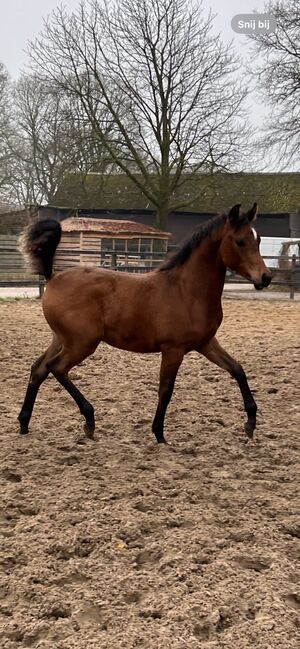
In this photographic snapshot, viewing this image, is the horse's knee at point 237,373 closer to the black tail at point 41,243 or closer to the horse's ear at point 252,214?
the horse's ear at point 252,214

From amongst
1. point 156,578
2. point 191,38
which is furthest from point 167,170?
point 156,578

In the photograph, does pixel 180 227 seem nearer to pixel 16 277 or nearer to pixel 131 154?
pixel 131 154

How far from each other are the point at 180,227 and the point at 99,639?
30.7 m

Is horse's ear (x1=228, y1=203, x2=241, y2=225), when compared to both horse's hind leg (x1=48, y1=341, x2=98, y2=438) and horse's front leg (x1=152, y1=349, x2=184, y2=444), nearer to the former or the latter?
horse's front leg (x1=152, y1=349, x2=184, y2=444)

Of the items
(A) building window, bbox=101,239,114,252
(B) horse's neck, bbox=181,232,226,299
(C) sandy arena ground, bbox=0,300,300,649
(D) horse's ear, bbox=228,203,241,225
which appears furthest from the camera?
(A) building window, bbox=101,239,114,252

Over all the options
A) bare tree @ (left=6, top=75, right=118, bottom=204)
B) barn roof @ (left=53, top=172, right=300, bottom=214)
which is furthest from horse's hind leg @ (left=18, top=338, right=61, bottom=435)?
bare tree @ (left=6, top=75, right=118, bottom=204)

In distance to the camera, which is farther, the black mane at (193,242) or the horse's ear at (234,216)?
the black mane at (193,242)

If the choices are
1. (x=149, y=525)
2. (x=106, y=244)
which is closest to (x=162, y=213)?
(x=106, y=244)

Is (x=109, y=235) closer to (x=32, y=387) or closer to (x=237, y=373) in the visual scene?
(x=32, y=387)

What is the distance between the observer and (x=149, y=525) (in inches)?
126

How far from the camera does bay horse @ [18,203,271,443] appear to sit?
4695 millimetres

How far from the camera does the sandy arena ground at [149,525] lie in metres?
2.31

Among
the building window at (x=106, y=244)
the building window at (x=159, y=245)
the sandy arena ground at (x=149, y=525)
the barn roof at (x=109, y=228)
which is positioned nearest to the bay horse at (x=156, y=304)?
the sandy arena ground at (x=149, y=525)

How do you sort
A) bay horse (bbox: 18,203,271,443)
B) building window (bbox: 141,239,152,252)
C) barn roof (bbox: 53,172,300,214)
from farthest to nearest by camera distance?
barn roof (bbox: 53,172,300,214) < building window (bbox: 141,239,152,252) < bay horse (bbox: 18,203,271,443)
